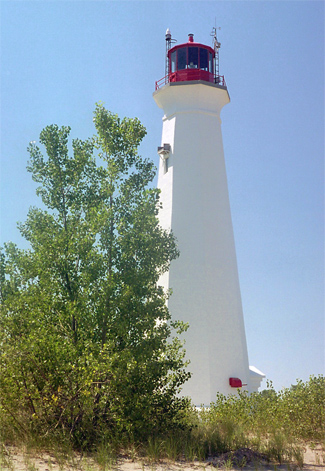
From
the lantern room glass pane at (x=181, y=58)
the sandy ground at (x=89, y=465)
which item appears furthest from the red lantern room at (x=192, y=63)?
the sandy ground at (x=89, y=465)

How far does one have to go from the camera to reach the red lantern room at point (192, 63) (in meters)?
21.2

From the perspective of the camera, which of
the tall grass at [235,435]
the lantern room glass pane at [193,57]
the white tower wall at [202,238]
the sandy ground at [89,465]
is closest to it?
the sandy ground at [89,465]

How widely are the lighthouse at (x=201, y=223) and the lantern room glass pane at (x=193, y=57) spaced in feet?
0.10

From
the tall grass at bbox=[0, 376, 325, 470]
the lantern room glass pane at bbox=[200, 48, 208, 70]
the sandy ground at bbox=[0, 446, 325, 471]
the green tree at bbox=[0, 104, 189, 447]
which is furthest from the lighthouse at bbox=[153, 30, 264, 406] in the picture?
the sandy ground at bbox=[0, 446, 325, 471]

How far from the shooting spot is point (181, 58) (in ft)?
71.3

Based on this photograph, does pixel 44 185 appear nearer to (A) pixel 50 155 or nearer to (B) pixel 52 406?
(A) pixel 50 155

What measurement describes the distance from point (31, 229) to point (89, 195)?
1.79 meters

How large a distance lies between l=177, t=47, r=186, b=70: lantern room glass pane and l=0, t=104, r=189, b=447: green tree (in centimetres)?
907

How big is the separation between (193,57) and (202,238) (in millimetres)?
8074

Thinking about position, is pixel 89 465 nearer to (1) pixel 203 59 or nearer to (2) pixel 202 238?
(2) pixel 202 238

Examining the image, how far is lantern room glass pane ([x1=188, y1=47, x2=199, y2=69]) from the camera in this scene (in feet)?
70.8

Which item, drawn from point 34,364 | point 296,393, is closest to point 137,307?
point 34,364

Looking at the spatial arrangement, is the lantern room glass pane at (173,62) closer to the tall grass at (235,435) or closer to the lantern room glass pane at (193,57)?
the lantern room glass pane at (193,57)

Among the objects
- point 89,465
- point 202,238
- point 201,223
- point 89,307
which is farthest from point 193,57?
point 89,465
